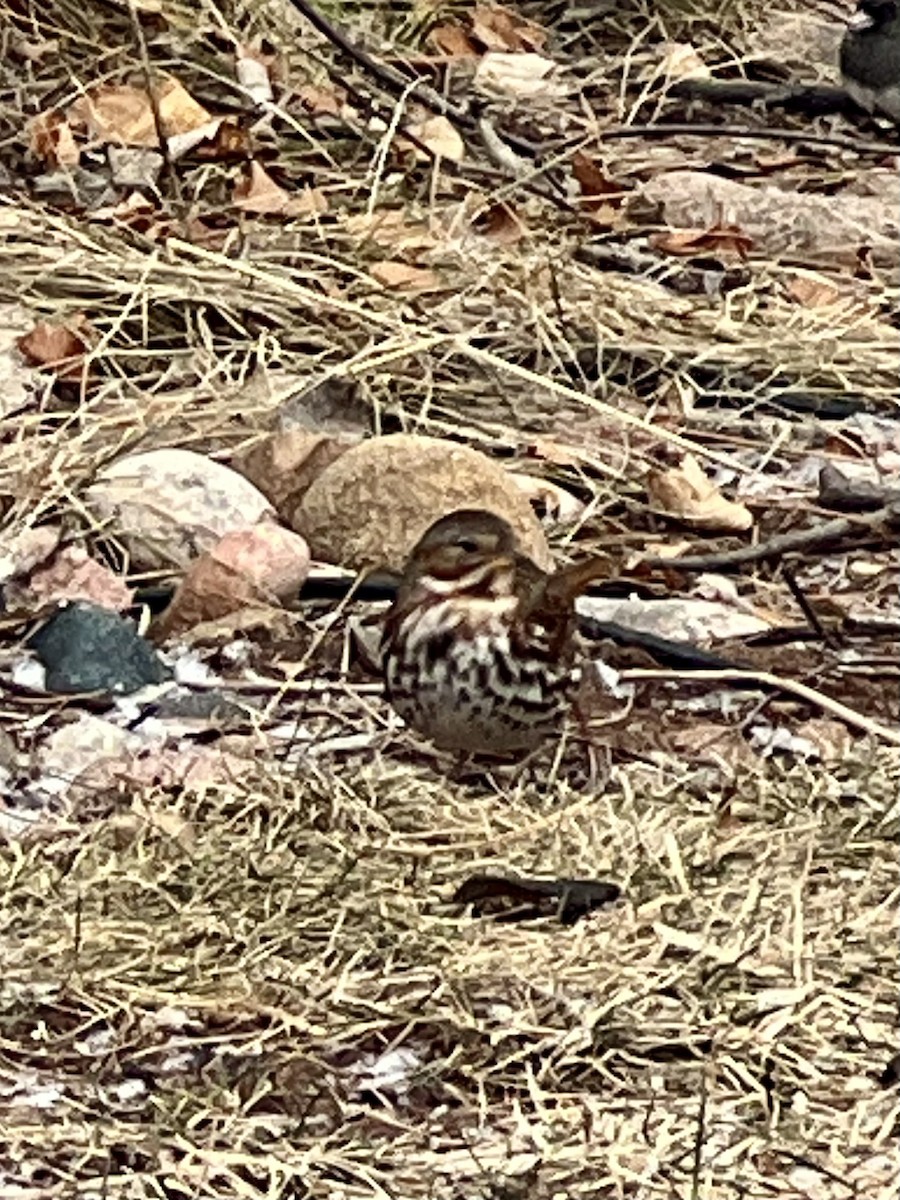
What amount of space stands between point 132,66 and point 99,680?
2838 millimetres

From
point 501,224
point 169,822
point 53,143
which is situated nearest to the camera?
point 169,822

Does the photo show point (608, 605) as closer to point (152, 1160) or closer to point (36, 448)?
point (36, 448)

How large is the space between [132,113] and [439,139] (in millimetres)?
635

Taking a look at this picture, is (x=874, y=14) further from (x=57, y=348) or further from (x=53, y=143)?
(x=57, y=348)

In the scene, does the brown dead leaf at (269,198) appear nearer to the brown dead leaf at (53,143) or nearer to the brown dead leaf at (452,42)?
the brown dead leaf at (53,143)

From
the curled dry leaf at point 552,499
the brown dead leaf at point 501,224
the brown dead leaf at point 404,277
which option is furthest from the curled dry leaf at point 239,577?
the brown dead leaf at point 501,224

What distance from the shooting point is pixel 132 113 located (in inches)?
299

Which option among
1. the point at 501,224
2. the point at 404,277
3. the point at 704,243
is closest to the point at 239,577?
the point at 404,277

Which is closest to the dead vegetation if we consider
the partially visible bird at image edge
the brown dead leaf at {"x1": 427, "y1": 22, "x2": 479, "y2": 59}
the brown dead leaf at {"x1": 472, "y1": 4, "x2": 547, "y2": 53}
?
the partially visible bird at image edge

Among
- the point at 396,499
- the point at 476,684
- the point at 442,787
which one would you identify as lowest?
the point at 396,499

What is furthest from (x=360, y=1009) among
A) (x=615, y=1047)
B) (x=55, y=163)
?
(x=55, y=163)

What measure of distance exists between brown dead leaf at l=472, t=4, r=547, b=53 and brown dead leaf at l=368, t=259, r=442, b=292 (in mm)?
1849

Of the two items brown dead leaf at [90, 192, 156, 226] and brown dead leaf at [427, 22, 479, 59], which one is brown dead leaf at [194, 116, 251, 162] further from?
brown dead leaf at [427, 22, 479, 59]

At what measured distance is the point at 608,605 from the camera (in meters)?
5.50
